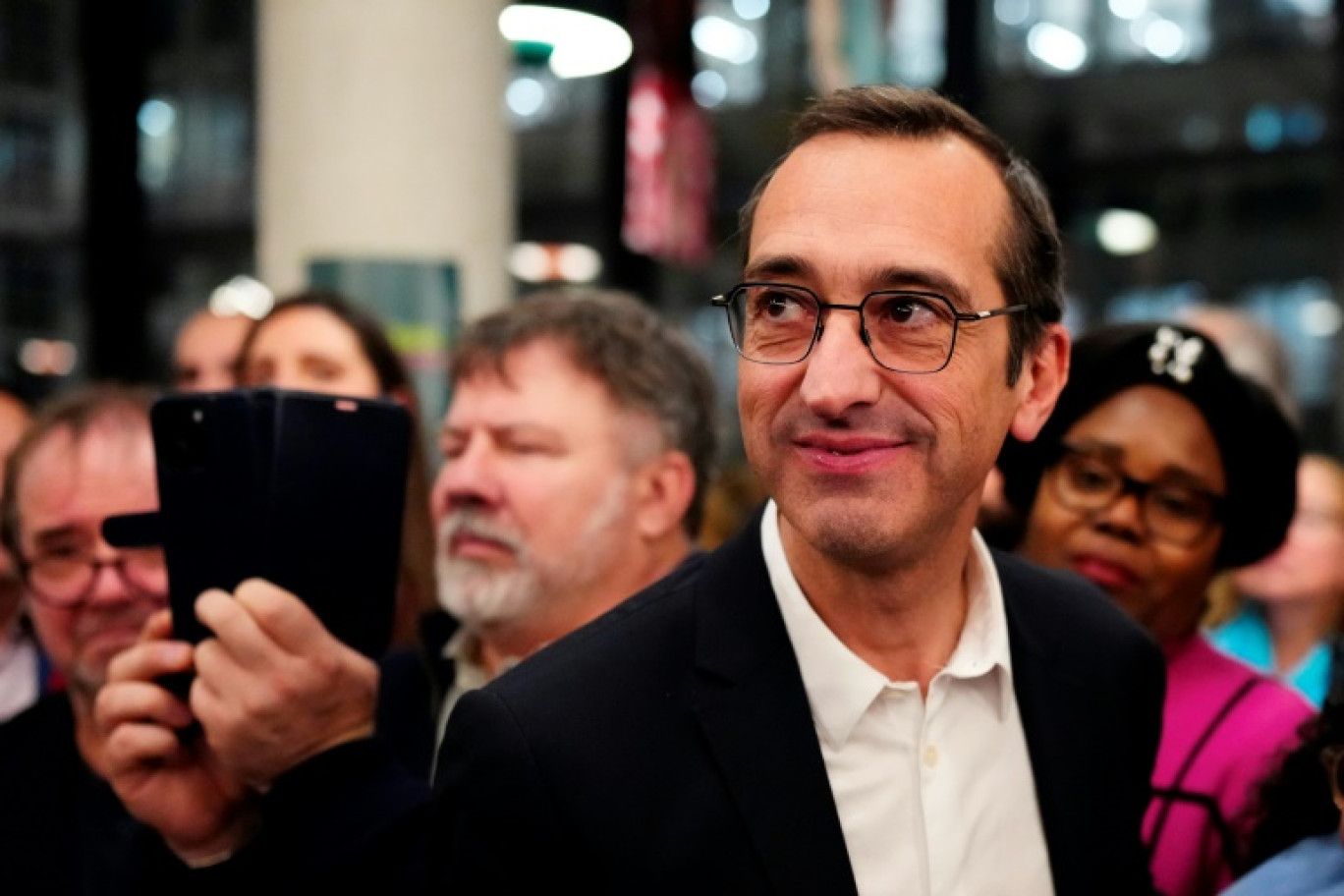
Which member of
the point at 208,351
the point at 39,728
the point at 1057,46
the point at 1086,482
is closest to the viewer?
the point at 39,728

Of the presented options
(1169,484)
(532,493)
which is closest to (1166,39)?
(1169,484)

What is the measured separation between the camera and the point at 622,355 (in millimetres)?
2566

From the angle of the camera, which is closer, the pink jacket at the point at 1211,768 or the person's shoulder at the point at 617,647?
the person's shoulder at the point at 617,647

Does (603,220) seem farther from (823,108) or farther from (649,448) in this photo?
(823,108)

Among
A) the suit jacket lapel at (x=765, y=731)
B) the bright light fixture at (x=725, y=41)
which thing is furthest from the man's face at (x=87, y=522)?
the bright light fixture at (x=725, y=41)

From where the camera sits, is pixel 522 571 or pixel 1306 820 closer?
pixel 1306 820

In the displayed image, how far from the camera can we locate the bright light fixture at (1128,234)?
8.57 metres

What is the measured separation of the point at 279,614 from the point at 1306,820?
122 cm

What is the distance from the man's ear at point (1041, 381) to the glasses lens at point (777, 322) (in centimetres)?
29

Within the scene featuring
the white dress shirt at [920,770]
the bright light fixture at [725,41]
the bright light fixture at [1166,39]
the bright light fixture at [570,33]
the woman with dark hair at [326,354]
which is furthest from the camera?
the bright light fixture at [725,41]

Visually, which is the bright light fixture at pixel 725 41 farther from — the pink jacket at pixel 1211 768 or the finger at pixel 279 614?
the finger at pixel 279 614

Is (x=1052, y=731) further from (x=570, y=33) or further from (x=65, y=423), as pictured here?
(x=570, y=33)

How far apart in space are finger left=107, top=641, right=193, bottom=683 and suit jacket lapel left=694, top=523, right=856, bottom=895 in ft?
1.86

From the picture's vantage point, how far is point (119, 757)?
5.33 ft
